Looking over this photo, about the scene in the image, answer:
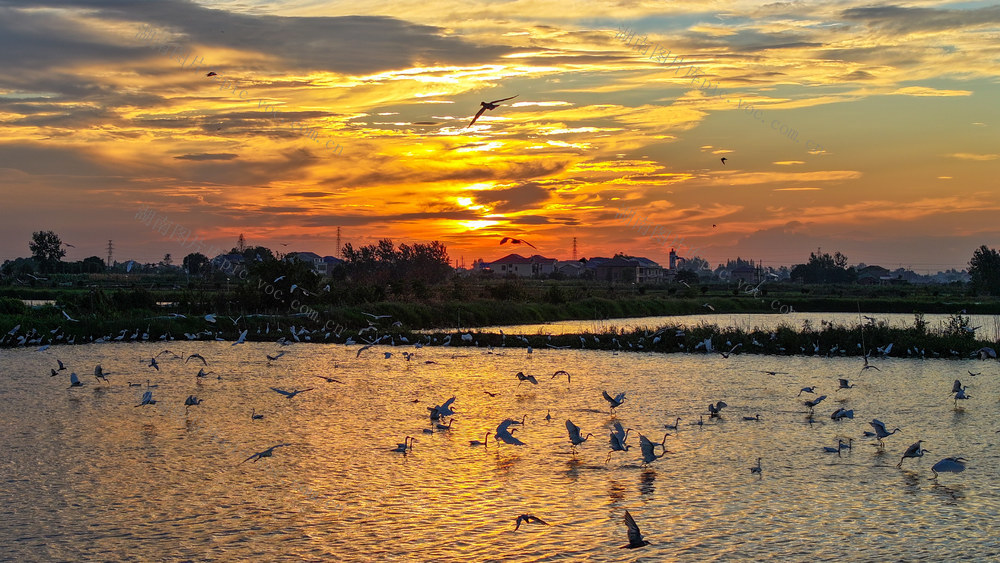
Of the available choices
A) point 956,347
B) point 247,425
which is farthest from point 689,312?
point 247,425

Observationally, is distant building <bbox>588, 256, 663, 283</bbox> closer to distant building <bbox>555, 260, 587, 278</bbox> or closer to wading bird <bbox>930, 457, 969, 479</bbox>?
distant building <bbox>555, 260, 587, 278</bbox>

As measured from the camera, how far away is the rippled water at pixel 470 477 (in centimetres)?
773

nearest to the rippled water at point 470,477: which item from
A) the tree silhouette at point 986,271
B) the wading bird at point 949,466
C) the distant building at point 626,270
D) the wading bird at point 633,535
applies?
the wading bird at point 633,535

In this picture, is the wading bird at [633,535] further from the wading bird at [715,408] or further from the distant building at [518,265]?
the distant building at [518,265]

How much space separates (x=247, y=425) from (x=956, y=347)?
20.7 m

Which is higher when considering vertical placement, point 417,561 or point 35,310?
point 35,310

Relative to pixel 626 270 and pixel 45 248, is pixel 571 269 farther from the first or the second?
pixel 45 248

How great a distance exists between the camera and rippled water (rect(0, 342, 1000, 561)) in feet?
25.4

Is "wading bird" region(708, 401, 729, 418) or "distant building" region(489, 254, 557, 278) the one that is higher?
"distant building" region(489, 254, 557, 278)

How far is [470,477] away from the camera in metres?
10.0

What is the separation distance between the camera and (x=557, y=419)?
13.7m

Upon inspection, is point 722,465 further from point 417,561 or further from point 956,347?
point 956,347

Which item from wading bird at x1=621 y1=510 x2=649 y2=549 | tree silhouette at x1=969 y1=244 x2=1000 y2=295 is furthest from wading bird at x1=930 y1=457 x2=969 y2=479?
tree silhouette at x1=969 y1=244 x2=1000 y2=295

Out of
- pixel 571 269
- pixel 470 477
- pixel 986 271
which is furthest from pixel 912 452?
pixel 571 269
